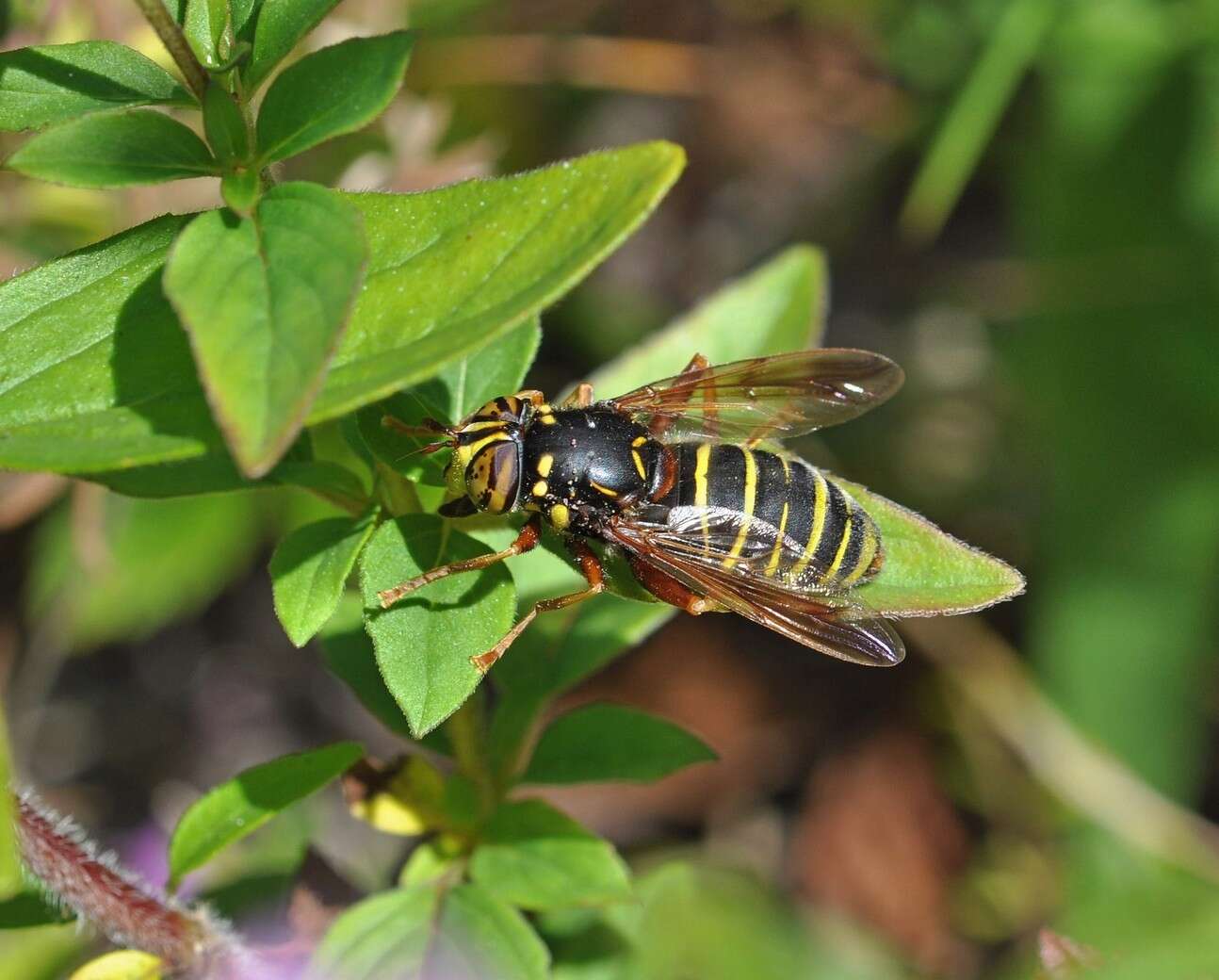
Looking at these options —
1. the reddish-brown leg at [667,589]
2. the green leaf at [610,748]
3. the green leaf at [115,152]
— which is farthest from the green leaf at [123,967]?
the green leaf at [115,152]

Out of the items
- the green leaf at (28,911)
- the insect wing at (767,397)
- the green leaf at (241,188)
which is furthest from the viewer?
the insect wing at (767,397)

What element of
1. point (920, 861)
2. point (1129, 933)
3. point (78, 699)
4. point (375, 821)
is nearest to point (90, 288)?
point (375, 821)

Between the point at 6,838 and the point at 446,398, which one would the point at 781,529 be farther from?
the point at 6,838

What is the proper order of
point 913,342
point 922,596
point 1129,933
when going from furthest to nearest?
point 913,342
point 1129,933
point 922,596

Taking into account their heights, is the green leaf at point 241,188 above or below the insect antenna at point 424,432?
above

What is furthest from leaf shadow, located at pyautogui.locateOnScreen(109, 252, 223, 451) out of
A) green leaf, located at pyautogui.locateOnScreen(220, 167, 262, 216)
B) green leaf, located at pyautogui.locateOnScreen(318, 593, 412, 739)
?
green leaf, located at pyautogui.locateOnScreen(318, 593, 412, 739)

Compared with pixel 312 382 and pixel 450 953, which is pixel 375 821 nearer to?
pixel 450 953

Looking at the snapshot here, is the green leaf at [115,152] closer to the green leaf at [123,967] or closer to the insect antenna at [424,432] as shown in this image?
the insect antenna at [424,432]

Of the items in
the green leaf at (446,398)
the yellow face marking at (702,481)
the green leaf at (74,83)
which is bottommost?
the yellow face marking at (702,481)
